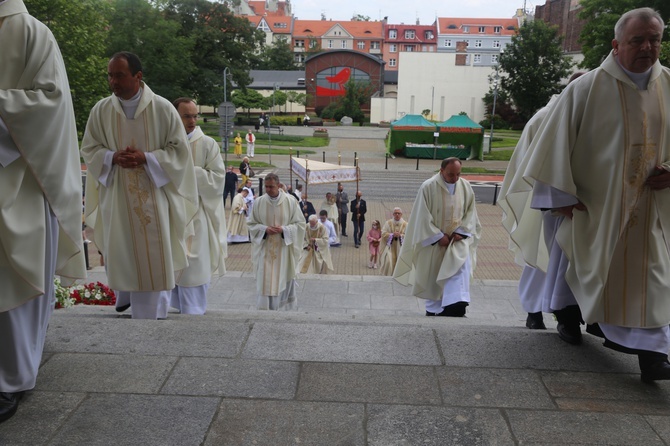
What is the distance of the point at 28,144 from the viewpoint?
310 centimetres

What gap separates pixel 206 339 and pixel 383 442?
5.21 ft

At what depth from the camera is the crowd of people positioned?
10.2 feet

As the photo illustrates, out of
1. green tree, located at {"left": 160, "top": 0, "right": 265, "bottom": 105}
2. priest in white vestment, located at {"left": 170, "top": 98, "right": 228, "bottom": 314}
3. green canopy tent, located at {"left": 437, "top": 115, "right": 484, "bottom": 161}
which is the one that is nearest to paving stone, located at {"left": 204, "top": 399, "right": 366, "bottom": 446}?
priest in white vestment, located at {"left": 170, "top": 98, "right": 228, "bottom": 314}

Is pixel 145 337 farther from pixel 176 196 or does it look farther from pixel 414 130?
pixel 414 130

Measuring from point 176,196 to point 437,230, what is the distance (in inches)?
135

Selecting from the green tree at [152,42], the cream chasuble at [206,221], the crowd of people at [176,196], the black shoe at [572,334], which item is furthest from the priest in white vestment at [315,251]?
the green tree at [152,42]

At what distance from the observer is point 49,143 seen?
10.4 feet

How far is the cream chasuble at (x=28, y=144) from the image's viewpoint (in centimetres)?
304

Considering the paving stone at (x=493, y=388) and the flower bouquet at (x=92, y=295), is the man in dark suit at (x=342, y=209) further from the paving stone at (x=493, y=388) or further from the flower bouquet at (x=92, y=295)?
the paving stone at (x=493, y=388)

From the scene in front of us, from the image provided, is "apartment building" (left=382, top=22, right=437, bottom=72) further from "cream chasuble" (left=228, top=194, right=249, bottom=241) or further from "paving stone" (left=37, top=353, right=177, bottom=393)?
"paving stone" (left=37, top=353, right=177, bottom=393)

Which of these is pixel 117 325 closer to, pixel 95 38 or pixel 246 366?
pixel 246 366

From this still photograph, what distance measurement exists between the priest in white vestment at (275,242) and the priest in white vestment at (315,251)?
3.69 meters

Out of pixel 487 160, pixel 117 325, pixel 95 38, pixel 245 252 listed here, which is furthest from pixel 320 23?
pixel 117 325

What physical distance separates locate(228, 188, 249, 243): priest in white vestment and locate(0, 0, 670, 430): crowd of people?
33.9ft
